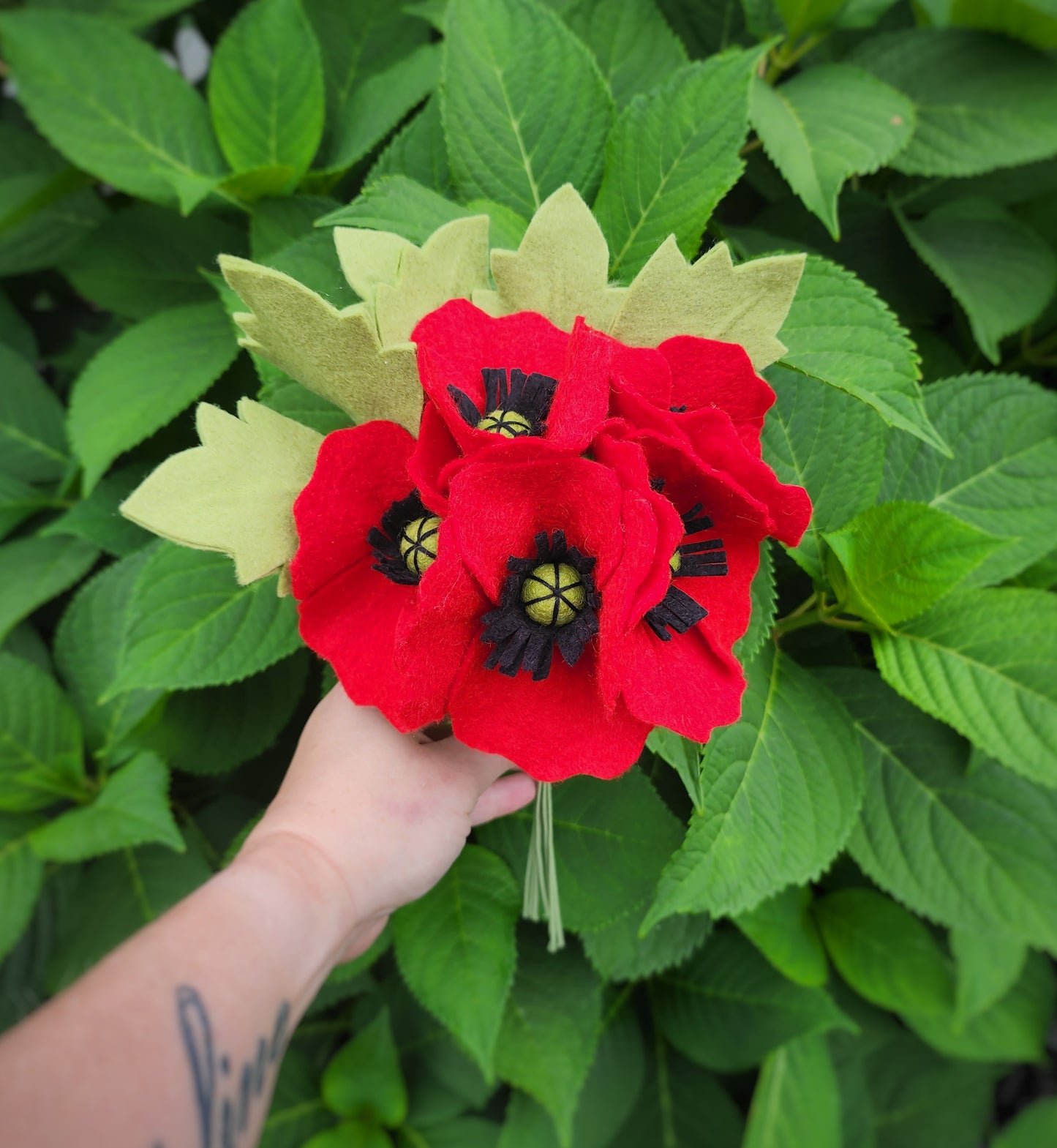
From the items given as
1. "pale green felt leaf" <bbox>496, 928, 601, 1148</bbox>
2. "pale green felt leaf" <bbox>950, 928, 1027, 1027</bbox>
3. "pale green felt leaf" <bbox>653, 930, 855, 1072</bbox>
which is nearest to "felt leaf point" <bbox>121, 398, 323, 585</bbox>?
"pale green felt leaf" <bbox>496, 928, 601, 1148</bbox>

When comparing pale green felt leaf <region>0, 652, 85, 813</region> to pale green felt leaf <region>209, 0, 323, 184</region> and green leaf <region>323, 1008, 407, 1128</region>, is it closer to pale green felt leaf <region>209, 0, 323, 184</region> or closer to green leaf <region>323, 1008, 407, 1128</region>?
green leaf <region>323, 1008, 407, 1128</region>

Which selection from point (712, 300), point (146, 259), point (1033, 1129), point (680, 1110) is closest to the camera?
point (712, 300)

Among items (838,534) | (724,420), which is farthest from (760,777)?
(724,420)

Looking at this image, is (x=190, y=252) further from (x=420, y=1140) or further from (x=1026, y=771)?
(x=420, y=1140)

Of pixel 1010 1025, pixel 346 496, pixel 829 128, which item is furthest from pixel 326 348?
pixel 1010 1025

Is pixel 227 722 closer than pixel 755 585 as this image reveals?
No

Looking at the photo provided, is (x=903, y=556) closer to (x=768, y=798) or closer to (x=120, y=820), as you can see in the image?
(x=768, y=798)
